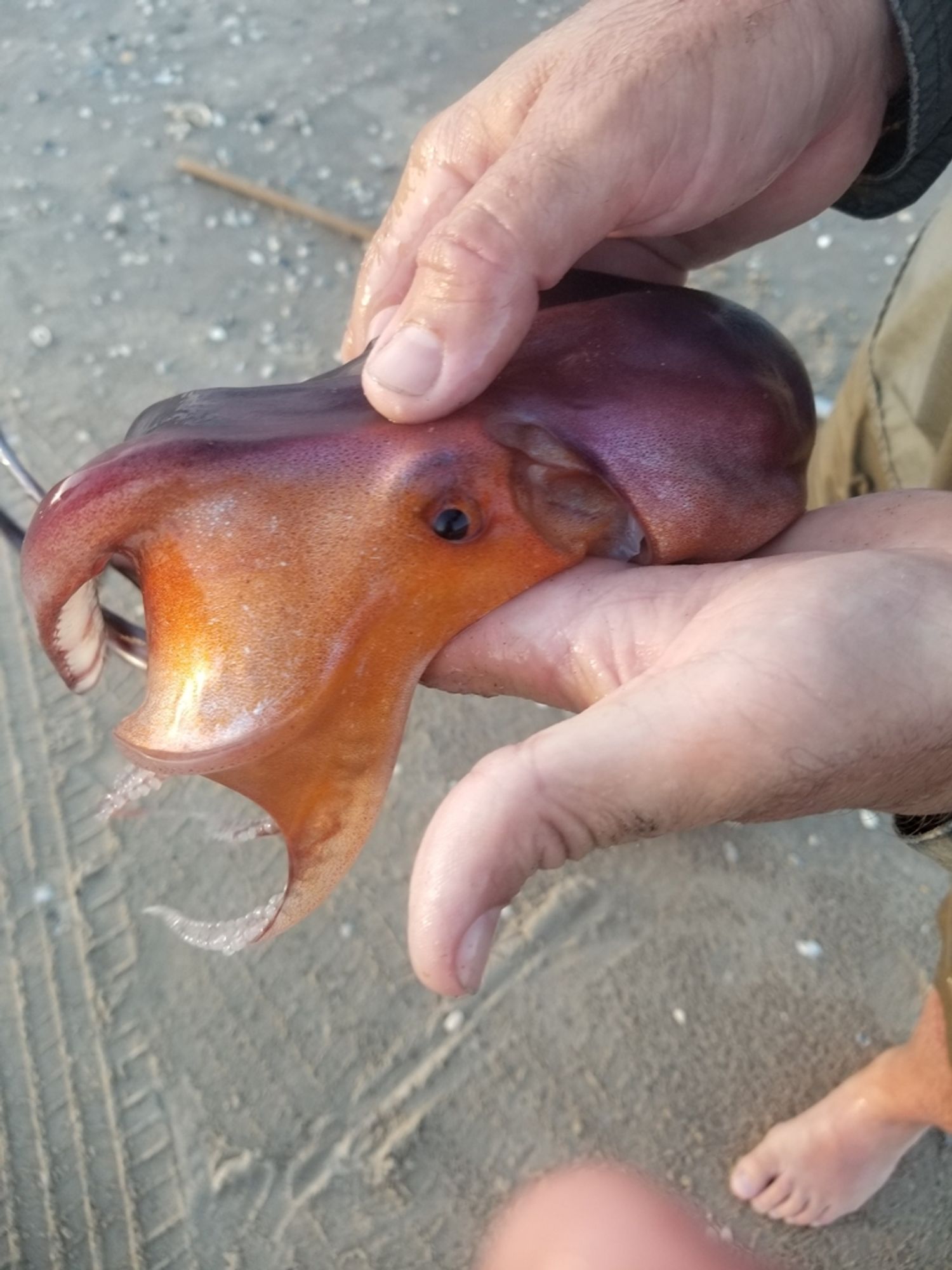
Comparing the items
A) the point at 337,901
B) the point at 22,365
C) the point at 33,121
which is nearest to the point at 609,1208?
the point at 337,901

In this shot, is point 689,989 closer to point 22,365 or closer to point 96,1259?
point 96,1259

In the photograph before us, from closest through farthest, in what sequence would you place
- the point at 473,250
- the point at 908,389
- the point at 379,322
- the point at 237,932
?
the point at 473,250 < the point at 237,932 < the point at 379,322 < the point at 908,389

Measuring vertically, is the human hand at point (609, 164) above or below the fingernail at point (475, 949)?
above

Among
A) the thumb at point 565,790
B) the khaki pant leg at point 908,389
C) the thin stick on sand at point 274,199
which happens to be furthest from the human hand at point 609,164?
the thin stick on sand at point 274,199

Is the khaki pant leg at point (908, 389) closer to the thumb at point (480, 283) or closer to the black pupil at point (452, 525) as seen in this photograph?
the thumb at point (480, 283)

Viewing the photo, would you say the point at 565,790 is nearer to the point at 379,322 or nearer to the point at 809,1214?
the point at 379,322

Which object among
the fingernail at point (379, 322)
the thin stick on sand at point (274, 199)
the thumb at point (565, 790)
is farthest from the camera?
the thin stick on sand at point (274, 199)

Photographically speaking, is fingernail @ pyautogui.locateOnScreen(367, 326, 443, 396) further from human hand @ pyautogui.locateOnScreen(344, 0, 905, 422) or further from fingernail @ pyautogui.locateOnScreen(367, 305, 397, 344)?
fingernail @ pyautogui.locateOnScreen(367, 305, 397, 344)

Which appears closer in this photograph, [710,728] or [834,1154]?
[710,728]

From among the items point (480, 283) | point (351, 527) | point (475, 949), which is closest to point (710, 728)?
point (475, 949)
